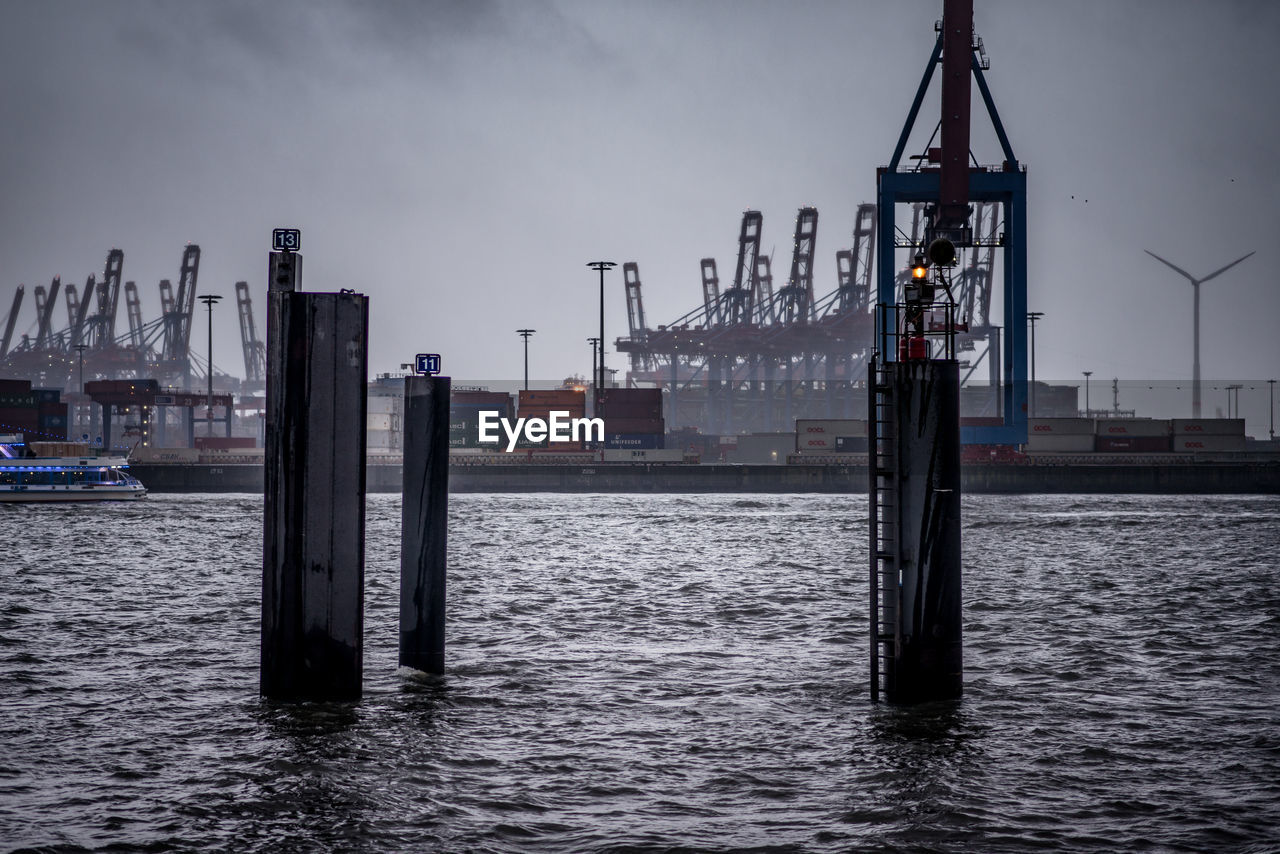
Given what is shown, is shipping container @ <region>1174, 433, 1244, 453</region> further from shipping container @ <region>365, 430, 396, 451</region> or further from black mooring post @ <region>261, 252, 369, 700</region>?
black mooring post @ <region>261, 252, 369, 700</region>

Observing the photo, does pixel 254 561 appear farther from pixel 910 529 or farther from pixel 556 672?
pixel 910 529

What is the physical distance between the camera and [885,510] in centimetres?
1125

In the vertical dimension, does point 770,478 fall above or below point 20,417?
below

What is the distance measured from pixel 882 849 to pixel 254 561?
25.4 m

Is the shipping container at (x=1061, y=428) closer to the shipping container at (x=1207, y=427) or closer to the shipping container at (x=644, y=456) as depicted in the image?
the shipping container at (x=1207, y=427)

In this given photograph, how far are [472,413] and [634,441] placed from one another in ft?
43.0

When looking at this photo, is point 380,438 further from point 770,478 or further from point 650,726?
point 650,726

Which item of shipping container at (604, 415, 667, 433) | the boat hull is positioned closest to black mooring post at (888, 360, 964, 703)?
the boat hull

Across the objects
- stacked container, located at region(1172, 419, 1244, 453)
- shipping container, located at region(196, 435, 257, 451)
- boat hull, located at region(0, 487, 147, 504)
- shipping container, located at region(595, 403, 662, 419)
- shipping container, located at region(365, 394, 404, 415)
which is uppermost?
shipping container, located at region(365, 394, 404, 415)

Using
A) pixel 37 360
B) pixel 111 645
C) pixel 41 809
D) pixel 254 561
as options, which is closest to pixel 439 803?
pixel 41 809

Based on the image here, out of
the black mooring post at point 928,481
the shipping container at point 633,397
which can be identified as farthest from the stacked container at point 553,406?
the black mooring post at point 928,481

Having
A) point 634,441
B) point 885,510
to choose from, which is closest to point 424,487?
point 885,510

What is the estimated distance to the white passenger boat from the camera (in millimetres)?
57406

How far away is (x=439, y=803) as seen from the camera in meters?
9.34
